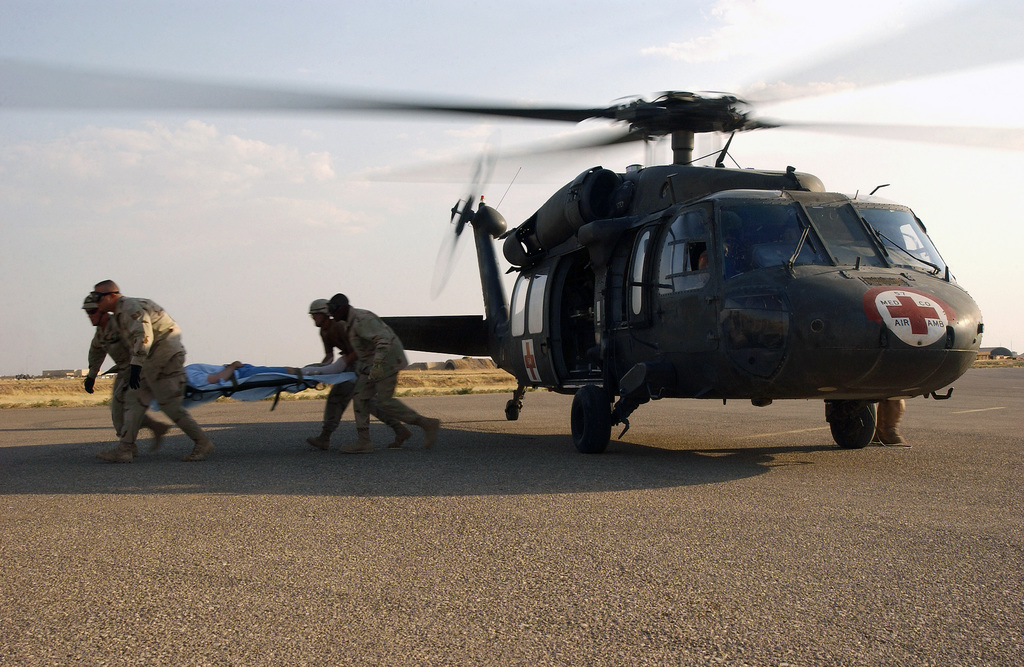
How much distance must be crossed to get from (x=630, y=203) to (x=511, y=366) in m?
3.72

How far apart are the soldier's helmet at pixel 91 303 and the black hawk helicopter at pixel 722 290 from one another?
3.23 metres

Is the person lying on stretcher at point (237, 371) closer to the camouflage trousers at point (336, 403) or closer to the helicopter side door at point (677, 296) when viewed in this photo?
the camouflage trousers at point (336, 403)

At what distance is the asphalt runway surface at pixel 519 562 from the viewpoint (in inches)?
115

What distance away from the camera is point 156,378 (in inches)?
337

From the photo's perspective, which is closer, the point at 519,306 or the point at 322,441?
the point at 322,441

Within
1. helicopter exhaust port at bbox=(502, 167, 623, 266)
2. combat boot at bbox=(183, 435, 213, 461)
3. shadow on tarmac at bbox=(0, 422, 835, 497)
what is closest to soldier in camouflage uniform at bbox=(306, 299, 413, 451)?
shadow on tarmac at bbox=(0, 422, 835, 497)

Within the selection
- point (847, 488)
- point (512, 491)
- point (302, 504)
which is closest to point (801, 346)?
point (847, 488)

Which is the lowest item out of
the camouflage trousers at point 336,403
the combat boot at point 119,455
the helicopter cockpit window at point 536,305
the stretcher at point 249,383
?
the combat boot at point 119,455

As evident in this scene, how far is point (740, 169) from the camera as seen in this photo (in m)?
8.96

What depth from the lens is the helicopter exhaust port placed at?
32.2ft

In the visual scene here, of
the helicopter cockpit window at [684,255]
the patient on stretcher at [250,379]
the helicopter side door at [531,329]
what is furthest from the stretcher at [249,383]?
the helicopter cockpit window at [684,255]

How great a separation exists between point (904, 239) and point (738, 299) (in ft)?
6.59

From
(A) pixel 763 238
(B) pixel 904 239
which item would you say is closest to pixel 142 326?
(A) pixel 763 238

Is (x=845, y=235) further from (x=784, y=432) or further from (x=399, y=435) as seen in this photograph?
(x=399, y=435)
